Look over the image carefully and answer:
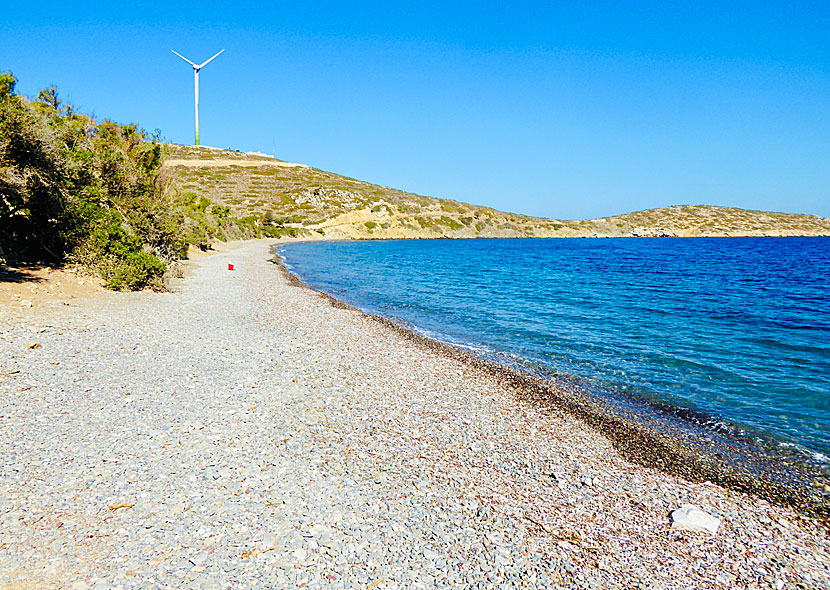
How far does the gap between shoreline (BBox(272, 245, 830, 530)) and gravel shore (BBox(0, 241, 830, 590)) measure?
1.36 feet

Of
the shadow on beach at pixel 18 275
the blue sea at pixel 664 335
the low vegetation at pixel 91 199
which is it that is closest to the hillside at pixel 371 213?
the low vegetation at pixel 91 199

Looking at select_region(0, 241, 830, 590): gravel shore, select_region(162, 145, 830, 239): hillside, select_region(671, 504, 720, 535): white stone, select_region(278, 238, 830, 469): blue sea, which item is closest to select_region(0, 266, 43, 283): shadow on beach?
select_region(0, 241, 830, 590): gravel shore

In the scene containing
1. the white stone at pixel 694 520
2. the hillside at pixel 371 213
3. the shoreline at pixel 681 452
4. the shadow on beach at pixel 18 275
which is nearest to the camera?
the white stone at pixel 694 520

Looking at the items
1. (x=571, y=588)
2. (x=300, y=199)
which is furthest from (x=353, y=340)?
(x=300, y=199)

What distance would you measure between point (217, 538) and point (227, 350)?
7.46m

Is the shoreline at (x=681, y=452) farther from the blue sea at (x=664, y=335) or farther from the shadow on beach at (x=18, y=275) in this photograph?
the shadow on beach at (x=18, y=275)

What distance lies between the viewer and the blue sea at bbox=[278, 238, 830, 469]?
10102mm

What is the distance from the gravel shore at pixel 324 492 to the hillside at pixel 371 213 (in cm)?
7887

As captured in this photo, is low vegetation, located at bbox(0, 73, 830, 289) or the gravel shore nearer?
the gravel shore

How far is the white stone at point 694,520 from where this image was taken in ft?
18.7

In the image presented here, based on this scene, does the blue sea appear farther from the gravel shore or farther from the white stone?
the white stone

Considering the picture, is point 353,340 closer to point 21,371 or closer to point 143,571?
point 21,371

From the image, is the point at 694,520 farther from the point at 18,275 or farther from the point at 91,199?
the point at 91,199

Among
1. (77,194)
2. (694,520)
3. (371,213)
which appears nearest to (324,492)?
(694,520)
